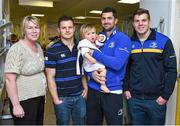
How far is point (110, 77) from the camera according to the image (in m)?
2.65

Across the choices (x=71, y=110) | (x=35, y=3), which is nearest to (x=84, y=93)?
(x=71, y=110)

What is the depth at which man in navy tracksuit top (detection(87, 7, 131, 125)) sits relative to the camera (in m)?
2.59

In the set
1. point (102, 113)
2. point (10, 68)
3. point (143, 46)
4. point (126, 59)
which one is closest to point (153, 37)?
point (143, 46)

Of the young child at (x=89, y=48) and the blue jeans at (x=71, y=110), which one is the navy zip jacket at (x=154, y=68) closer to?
the young child at (x=89, y=48)

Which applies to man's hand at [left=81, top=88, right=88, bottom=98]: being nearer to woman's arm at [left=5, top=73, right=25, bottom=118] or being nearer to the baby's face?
the baby's face

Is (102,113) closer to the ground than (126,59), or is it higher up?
closer to the ground

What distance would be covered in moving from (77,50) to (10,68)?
0.65m

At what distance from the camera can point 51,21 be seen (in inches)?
607

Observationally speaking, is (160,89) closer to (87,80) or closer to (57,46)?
(87,80)

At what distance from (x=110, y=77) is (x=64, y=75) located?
0.42 meters

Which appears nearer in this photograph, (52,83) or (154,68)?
(52,83)

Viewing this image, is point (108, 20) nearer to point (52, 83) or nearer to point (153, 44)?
point (153, 44)

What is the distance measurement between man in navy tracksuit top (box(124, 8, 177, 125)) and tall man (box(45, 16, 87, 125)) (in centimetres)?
55

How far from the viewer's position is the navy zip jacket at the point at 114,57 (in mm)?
2564
